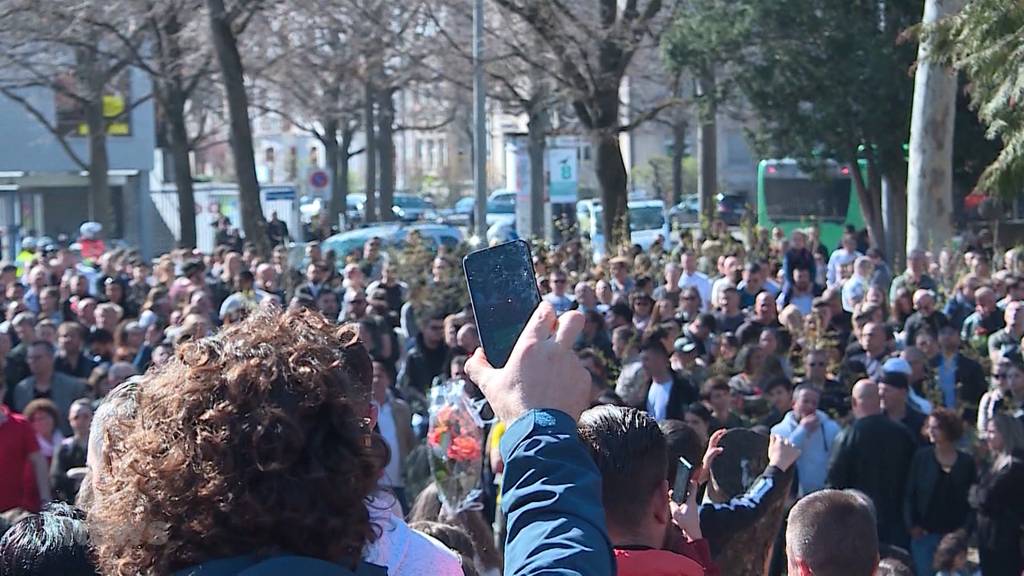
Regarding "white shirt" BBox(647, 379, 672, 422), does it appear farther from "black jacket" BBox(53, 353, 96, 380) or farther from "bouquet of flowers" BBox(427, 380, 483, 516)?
"black jacket" BBox(53, 353, 96, 380)

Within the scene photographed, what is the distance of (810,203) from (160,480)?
3334 cm

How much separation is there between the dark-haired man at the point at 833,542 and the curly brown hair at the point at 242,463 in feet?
7.61

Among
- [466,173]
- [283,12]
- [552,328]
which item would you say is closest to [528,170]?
[283,12]

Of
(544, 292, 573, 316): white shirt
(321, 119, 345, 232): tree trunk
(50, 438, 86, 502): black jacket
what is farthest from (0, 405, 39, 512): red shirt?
(321, 119, 345, 232): tree trunk

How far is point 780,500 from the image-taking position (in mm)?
5191

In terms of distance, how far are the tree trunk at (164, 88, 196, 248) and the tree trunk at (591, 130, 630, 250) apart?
12.8 meters

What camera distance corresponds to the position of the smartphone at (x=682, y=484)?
418 cm

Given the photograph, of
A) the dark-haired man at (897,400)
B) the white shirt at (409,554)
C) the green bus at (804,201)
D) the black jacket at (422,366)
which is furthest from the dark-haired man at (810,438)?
the green bus at (804,201)

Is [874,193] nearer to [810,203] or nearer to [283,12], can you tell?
[810,203]

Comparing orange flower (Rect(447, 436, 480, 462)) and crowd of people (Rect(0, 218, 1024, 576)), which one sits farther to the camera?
orange flower (Rect(447, 436, 480, 462))

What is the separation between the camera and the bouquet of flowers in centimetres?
754

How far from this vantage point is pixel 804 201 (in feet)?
113

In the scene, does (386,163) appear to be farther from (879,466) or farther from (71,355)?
(879,466)

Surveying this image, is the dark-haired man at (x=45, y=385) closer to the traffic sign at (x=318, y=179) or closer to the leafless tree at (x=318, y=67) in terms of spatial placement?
the leafless tree at (x=318, y=67)
